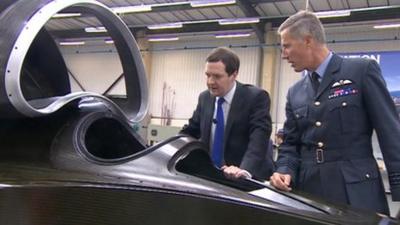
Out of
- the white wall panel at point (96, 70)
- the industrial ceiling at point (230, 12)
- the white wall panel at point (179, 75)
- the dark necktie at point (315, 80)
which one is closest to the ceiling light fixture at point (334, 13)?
the industrial ceiling at point (230, 12)

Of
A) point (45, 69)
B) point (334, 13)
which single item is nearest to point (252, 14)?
point (334, 13)

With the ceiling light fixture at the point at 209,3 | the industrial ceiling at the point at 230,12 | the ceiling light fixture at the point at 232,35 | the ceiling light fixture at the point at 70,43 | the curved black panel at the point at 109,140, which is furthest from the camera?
the ceiling light fixture at the point at 70,43

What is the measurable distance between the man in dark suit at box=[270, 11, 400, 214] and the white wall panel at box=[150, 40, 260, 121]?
1301 centimetres

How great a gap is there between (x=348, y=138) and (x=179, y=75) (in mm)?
14517

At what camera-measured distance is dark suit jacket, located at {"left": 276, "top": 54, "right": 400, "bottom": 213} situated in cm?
205

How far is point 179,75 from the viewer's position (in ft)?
54.1

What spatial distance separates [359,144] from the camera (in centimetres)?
211

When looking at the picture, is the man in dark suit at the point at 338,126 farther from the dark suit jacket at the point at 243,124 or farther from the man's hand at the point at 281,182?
the dark suit jacket at the point at 243,124

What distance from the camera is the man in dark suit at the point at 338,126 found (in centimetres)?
207

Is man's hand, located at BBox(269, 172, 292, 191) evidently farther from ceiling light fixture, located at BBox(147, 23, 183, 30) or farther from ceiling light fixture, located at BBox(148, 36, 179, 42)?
ceiling light fixture, located at BBox(148, 36, 179, 42)

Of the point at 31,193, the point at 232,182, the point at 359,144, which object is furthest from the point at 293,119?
the point at 31,193

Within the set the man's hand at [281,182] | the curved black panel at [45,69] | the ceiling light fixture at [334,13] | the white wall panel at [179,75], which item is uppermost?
the ceiling light fixture at [334,13]

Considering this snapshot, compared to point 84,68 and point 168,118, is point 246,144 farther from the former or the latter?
point 84,68

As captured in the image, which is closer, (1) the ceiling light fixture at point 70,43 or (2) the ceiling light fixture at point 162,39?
(2) the ceiling light fixture at point 162,39
